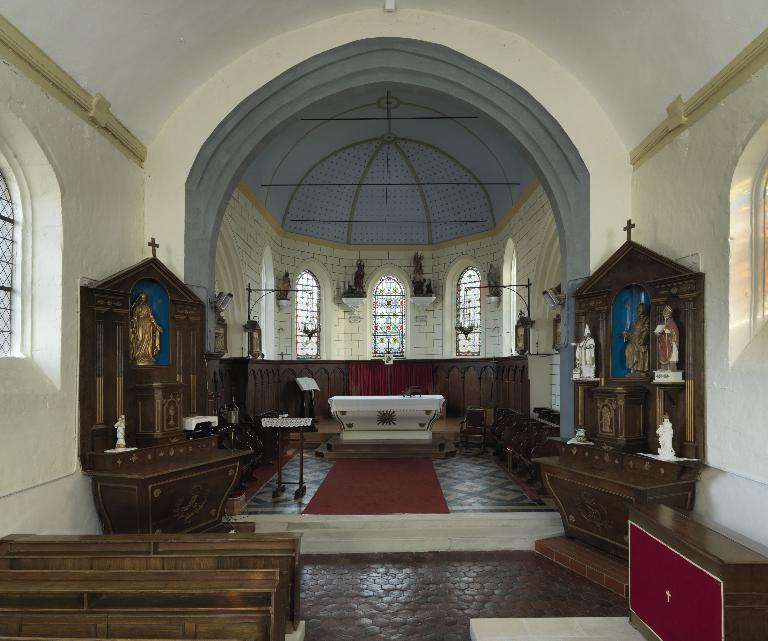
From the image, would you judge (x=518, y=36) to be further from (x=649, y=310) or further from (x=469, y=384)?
(x=469, y=384)

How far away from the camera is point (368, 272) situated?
1878 centimetres

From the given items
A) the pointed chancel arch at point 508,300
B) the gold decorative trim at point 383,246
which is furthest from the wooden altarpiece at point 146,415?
the pointed chancel arch at point 508,300

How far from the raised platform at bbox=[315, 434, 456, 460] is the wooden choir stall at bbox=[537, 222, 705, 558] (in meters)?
4.57

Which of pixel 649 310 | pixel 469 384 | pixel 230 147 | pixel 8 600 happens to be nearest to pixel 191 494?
pixel 8 600

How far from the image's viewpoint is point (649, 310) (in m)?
7.00

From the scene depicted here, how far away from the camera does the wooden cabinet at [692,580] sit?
3764mm

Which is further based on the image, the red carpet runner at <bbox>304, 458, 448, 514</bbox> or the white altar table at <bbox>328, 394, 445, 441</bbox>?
the white altar table at <bbox>328, 394, 445, 441</bbox>

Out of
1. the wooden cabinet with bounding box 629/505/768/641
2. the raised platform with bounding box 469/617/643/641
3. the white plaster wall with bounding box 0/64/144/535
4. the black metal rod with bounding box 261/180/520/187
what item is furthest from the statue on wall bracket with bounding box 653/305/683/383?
the black metal rod with bounding box 261/180/520/187

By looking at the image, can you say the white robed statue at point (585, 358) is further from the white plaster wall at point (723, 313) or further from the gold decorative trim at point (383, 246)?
the gold decorative trim at point (383, 246)

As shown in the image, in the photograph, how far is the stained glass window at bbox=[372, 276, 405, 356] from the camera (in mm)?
18750

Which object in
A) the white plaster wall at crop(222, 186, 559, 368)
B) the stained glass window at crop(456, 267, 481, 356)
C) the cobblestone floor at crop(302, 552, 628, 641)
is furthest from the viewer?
the stained glass window at crop(456, 267, 481, 356)

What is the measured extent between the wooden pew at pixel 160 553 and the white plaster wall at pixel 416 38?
430 cm

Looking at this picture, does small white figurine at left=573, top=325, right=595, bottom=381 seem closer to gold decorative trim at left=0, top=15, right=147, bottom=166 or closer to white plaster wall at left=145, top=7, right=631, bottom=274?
white plaster wall at left=145, top=7, right=631, bottom=274

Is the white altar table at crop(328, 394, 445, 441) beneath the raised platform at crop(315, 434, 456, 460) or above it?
above
